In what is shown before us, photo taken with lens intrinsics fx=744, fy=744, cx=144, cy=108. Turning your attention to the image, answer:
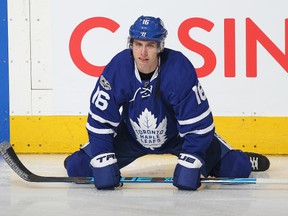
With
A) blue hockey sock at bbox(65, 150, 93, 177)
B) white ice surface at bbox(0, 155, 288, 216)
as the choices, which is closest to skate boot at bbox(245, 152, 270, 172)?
white ice surface at bbox(0, 155, 288, 216)

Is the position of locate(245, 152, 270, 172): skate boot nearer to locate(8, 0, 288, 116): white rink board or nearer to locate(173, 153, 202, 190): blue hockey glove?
locate(8, 0, 288, 116): white rink board

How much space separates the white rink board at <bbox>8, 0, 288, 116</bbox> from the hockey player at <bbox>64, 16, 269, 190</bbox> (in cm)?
99

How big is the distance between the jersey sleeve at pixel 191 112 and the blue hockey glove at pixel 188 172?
3cm

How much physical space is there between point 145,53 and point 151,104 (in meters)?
0.21

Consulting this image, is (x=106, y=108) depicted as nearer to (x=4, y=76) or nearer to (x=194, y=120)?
(x=194, y=120)

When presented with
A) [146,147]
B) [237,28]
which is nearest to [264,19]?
[237,28]

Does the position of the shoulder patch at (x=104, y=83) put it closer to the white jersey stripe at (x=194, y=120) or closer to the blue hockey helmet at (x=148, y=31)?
the blue hockey helmet at (x=148, y=31)

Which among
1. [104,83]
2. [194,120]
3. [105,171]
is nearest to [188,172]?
[194,120]

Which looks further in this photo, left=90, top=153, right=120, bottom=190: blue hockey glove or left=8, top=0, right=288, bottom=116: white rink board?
left=8, top=0, right=288, bottom=116: white rink board

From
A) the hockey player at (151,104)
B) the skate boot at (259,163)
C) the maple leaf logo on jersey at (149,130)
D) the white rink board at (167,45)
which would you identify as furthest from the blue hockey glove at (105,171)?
the white rink board at (167,45)

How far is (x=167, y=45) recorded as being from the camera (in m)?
3.90

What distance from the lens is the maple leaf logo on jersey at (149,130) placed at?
2.89m

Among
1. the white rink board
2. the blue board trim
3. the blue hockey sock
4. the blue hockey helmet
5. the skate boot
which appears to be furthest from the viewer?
the blue board trim

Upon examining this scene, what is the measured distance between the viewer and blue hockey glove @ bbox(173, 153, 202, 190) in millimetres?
2795
